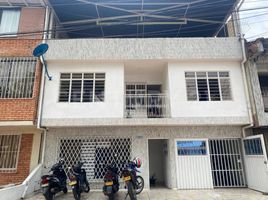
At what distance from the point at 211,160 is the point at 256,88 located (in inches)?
124

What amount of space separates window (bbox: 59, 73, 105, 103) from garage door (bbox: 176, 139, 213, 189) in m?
3.68

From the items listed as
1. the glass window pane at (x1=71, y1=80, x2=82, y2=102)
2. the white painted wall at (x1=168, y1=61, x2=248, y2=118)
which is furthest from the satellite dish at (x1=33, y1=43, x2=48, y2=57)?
the white painted wall at (x1=168, y1=61, x2=248, y2=118)

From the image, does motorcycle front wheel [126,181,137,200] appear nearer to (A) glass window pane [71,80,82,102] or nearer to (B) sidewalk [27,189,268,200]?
(B) sidewalk [27,189,268,200]

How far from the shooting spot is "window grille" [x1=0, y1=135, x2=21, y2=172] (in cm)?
737

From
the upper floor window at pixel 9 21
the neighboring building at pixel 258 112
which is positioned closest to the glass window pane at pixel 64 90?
the upper floor window at pixel 9 21

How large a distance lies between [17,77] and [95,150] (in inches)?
159

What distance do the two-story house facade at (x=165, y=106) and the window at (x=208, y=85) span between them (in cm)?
4

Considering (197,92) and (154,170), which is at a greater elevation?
(197,92)

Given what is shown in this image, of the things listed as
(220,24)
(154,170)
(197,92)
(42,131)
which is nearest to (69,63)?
(42,131)

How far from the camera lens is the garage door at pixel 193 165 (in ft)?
23.0

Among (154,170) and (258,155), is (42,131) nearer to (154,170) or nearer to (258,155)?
(154,170)

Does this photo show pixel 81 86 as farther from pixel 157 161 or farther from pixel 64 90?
pixel 157 161

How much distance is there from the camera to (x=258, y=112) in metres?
6.86

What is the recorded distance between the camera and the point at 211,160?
7.44 m
